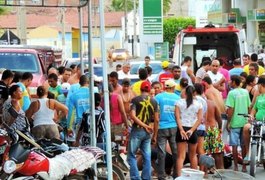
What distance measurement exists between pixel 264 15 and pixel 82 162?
1209 inches

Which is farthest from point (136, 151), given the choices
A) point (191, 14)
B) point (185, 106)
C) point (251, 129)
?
point (191, 14)

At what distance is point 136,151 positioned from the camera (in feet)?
42.0

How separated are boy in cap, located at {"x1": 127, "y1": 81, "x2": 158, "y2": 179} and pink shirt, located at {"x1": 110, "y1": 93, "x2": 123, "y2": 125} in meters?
0.88

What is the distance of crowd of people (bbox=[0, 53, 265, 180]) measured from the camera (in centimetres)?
1264

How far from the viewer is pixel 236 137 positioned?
1422 centimetres

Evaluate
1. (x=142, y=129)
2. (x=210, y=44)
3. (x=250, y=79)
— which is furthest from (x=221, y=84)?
(x=210, y=44)

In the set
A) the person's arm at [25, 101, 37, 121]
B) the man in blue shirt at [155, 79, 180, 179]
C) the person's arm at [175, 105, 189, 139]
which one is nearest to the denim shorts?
the man in blue shirt at [155, 79, 180, 179]

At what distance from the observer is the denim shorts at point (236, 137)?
14188 millimetres

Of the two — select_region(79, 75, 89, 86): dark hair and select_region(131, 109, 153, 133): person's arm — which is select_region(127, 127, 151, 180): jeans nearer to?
select_region(131, 109, 153, 133): person's arm

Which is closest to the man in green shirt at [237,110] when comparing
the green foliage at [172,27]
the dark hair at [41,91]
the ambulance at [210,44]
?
the dark hair at [41,91]

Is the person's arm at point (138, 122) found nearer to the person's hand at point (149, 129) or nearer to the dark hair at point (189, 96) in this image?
the person's hand at point (149, 129)

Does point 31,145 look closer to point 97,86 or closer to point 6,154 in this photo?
point 6,154

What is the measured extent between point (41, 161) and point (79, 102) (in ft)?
11.8

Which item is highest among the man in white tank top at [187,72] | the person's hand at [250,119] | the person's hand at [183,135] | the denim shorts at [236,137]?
the man in white tank top at [187,72]
